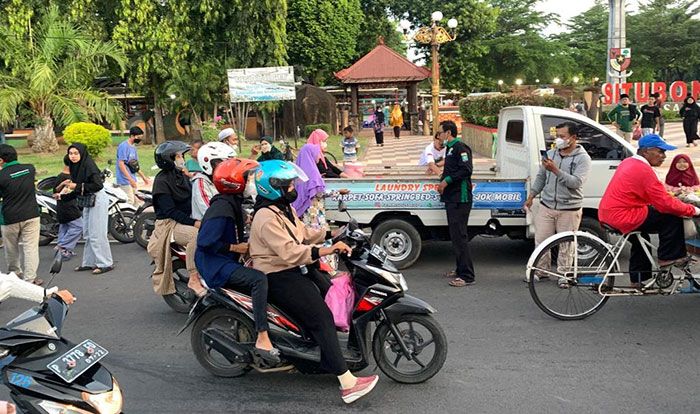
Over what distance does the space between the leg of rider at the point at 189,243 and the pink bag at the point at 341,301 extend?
59.7 inches

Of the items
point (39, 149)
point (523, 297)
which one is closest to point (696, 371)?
point (523, 297)

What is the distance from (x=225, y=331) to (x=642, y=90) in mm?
36656

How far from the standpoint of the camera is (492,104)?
21.4 m

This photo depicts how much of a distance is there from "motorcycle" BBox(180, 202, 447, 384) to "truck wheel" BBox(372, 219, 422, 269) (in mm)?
3086

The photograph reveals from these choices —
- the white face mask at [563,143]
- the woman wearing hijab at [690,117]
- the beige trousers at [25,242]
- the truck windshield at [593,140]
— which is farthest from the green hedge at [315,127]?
the white face mask at [563,143]

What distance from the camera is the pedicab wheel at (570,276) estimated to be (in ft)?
19.2

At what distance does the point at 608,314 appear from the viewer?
6133 mm

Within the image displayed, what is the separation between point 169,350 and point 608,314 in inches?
157

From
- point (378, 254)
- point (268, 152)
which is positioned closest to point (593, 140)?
point (268, 152)

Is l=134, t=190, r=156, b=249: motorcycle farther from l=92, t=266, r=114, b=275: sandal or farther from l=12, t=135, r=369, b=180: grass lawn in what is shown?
l=12, t=135, r=369, b=180: grass lawn

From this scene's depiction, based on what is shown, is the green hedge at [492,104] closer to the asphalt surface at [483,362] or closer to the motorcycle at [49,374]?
the asphalt surface at [483,362]

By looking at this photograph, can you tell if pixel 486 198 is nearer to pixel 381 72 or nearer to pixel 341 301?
pixel 341 301

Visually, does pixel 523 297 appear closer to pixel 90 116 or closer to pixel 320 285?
pixel 320 285

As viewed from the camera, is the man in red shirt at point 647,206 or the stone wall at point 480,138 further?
the stone wall at point 480,138
